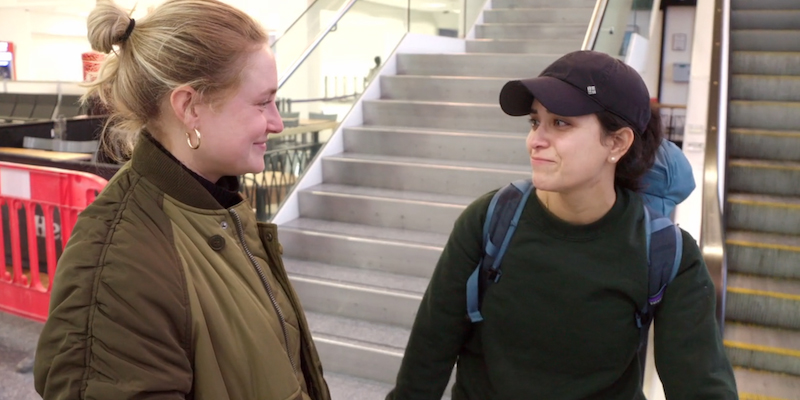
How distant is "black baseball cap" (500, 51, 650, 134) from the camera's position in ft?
4.15

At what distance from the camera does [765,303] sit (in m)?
3.84

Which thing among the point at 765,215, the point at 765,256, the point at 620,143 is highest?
the point at 620,143

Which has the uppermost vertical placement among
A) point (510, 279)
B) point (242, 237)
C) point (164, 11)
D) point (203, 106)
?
point (164, 11)

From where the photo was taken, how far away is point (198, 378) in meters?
0.97

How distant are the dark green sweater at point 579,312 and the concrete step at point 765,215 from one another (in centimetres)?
345

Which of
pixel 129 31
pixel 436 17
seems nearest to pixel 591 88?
pixel 129 31

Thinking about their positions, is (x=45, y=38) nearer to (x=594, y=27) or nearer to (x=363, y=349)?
(x=594, y=27)

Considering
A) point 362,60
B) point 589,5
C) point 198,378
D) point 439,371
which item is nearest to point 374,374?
point 439,371

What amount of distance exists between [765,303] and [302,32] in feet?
12.5

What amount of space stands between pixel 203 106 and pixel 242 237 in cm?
24

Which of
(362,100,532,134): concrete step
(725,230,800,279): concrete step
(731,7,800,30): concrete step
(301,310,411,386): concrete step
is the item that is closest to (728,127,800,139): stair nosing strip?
(725,230,800,279): concrete step

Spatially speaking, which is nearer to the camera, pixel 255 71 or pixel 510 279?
pixel 255 71

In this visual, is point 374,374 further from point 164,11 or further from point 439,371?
point 164,11

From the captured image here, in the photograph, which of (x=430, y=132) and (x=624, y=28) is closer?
(x=430, y=132)
